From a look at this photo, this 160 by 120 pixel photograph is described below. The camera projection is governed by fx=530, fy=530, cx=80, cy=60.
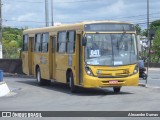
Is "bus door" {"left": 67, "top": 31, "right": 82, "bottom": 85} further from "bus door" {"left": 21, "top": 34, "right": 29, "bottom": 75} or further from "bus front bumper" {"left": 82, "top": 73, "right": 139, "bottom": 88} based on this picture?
"bus door" {"left": 21, "top": 34, "right": 29, "bottom": 75}

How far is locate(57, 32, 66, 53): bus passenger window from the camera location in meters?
23.7

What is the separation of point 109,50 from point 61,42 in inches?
135

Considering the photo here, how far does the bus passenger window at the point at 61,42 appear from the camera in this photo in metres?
23.7

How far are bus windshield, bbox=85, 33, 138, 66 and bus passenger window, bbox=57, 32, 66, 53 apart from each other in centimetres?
259

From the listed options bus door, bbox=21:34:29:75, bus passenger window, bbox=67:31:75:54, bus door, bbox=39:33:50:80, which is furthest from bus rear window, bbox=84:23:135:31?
bus door, bbox=21:34:29:75

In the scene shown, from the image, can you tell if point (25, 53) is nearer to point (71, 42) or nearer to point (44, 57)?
point (44, 57)

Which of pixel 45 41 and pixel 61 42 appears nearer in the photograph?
pixel 61 42

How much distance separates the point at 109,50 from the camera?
70.2ft

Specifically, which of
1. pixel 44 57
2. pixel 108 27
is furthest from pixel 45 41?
pixel 108 27

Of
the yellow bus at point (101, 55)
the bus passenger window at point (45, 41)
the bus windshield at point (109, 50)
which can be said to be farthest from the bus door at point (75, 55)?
the bus passenger window at point (45, 41)

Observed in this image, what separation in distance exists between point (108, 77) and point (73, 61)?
181 centimetres

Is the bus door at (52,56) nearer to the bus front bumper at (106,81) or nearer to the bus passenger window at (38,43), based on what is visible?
the bus passenger window at (38,43)

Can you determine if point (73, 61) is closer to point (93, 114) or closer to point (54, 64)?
point (54, 64)

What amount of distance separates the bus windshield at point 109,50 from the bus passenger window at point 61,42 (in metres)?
2.59
